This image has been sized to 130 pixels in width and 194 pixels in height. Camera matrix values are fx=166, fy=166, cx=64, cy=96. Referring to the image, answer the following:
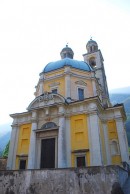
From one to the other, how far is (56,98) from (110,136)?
22.5 ft

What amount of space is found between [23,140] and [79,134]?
6398 mm

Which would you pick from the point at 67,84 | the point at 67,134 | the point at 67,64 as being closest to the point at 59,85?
the point at 67,84

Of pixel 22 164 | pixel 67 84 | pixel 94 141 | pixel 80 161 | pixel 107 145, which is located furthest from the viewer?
pixel 67 84

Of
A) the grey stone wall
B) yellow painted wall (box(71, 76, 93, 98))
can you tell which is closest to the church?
yellow painted wall (box(71, 76, 93, 98))

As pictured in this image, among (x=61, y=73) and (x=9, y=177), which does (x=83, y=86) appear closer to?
(x=61, y=73)

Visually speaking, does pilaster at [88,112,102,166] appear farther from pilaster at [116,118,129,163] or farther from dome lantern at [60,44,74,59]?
dome lantern at [60,44,74,59]

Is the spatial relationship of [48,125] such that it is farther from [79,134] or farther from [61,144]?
[79,134]

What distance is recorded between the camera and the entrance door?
15688mm

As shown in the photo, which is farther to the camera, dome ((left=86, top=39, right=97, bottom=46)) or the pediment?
dome ((left=86, top=39, right=97, bottom=46))

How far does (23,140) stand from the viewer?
18078mm

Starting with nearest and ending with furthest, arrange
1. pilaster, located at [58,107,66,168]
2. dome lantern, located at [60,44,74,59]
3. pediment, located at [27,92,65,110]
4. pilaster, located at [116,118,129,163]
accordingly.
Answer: pilaster, located at [58,107,66,168] < pilaster, located at [116,118,129,163] < pediment, located at [27,92,65,110] < dome lantern, located at [60,44,74,59]

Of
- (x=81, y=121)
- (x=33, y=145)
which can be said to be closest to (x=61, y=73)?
(x=81, y=121)

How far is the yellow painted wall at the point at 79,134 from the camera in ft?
49.6

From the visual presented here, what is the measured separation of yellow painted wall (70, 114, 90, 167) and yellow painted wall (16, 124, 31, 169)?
509cm
